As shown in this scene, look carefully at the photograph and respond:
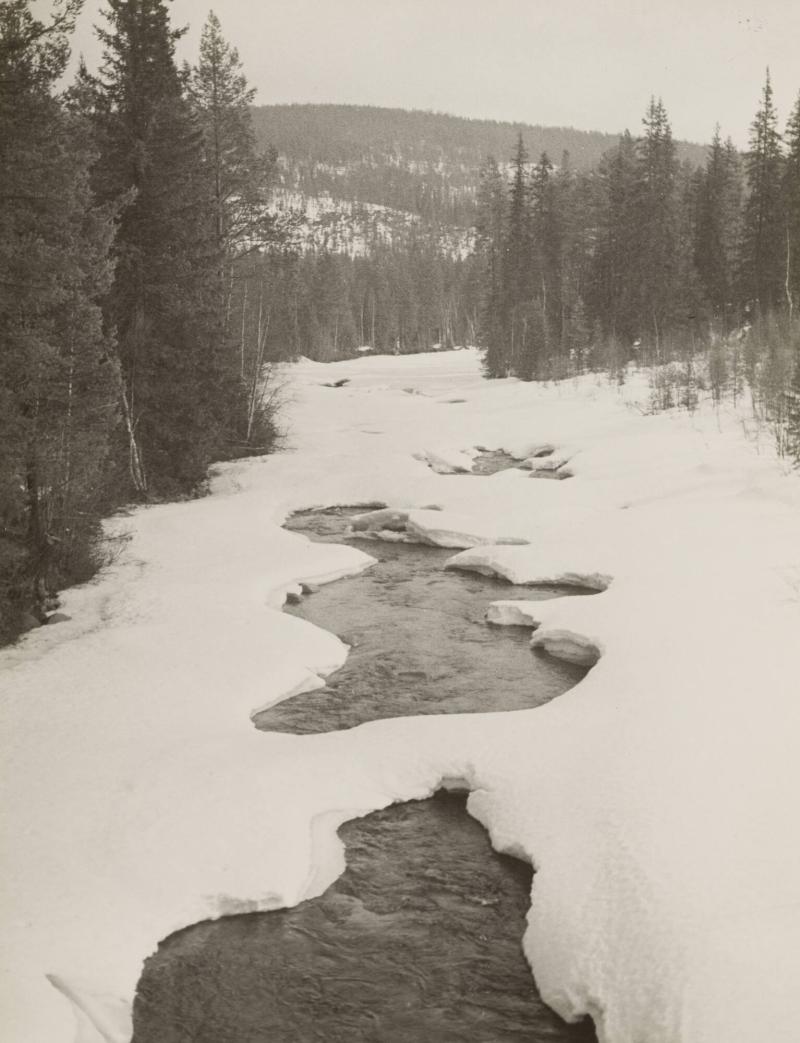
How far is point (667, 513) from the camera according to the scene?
13680 mm

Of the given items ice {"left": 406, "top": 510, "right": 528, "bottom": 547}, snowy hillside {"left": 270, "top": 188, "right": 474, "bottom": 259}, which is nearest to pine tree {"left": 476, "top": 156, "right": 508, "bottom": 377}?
ice {"left": 406, "top": 510, "right": 528, "bottom": 547}

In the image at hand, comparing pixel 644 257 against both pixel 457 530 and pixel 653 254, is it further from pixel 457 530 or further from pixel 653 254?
pixel 457 530

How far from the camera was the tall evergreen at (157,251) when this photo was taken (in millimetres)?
16406

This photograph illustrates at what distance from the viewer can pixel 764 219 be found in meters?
42.4

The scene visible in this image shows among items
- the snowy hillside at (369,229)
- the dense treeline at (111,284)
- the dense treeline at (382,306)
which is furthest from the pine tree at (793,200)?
the snowy hillside at (369,229)

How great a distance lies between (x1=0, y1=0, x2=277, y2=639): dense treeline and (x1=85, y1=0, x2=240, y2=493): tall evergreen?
31 mm

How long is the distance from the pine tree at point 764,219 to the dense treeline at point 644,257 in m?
0.07

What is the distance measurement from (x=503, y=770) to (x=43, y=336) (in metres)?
7.02

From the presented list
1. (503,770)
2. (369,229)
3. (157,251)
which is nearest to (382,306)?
(369,229)

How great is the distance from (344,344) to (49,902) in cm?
8434

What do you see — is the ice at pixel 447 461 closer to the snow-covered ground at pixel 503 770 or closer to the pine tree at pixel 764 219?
the snow-covered ground at pixel 503 770

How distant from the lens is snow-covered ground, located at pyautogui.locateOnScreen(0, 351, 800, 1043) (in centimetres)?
450

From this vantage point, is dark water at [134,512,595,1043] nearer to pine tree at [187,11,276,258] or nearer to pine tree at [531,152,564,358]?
pine tree at [187,11,276,258]

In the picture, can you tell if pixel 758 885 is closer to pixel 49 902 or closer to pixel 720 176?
pixel 49 902
